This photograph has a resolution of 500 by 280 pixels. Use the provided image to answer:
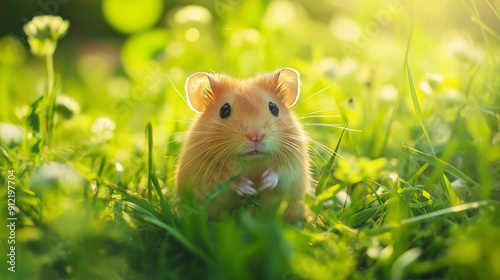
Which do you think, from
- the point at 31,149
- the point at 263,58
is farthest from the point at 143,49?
the point at 31,149

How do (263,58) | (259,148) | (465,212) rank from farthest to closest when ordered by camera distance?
(263,58) < (259,148) < (465,212)

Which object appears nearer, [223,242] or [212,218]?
[223,242]

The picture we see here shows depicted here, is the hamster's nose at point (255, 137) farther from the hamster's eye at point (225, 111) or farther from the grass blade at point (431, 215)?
the grass blade at point (431, 215)

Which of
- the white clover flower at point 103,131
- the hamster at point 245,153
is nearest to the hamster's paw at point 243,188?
the hamster at point 245,153

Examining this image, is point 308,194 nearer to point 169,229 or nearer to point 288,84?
point 169,229

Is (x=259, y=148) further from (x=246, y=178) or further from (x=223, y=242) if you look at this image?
(x=223, y=242)
